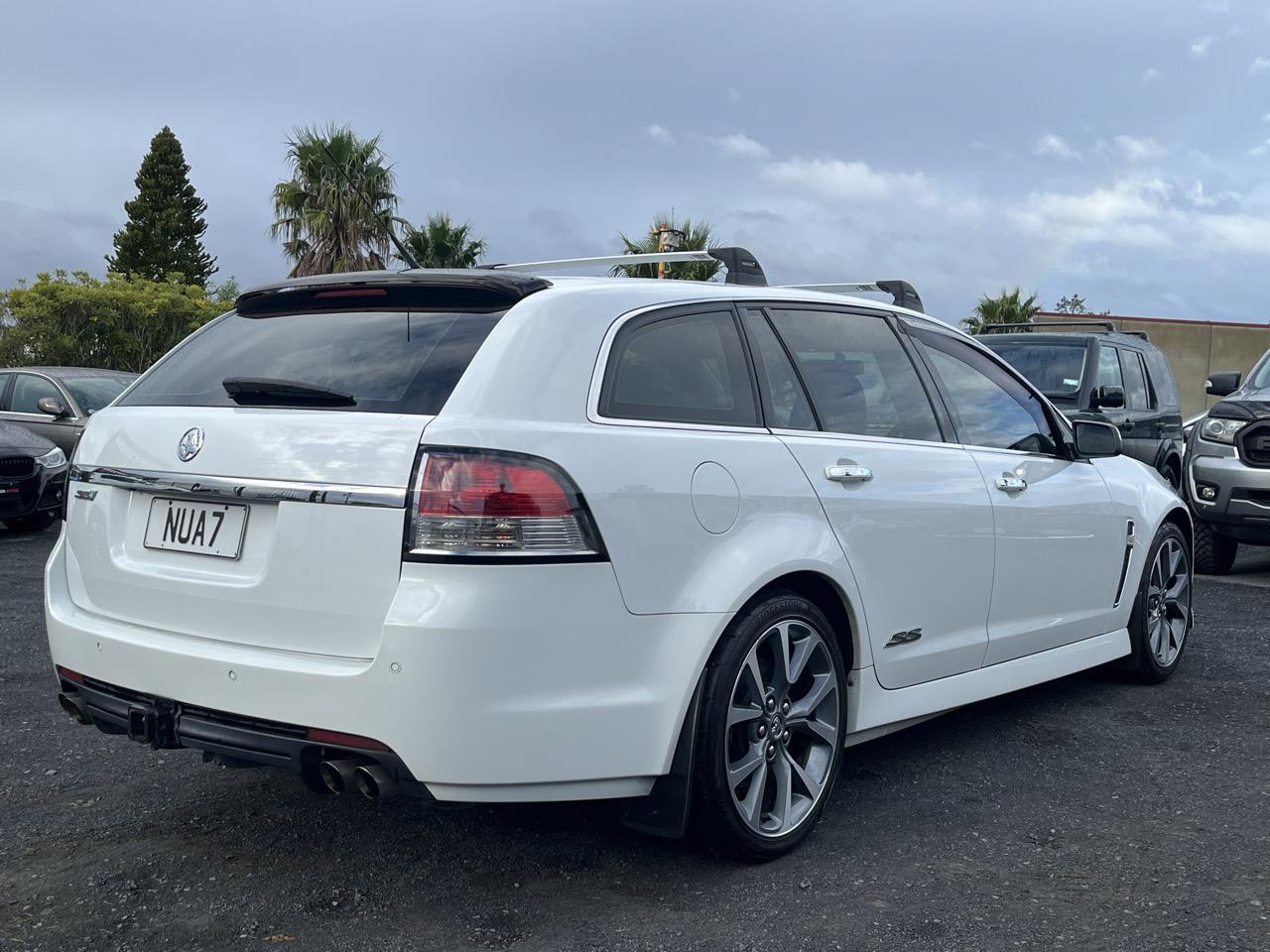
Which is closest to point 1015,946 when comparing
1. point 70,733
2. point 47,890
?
point 47,890

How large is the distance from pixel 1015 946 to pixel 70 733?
3449mm

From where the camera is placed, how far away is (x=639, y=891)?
3.34 meters

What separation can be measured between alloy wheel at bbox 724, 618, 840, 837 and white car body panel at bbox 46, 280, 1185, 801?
0.59 ft

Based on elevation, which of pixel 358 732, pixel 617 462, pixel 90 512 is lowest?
pixel 358 732

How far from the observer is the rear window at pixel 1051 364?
10312 mm

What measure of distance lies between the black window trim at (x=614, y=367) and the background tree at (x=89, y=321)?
24861 millimetres

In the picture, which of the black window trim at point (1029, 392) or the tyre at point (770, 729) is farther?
the black window trim at point (1029, 392)

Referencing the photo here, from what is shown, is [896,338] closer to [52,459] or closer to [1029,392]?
[1029,392]

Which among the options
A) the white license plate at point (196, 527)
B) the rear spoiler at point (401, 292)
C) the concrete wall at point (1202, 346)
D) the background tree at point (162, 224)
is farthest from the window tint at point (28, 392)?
the background tree at point (162, 224)

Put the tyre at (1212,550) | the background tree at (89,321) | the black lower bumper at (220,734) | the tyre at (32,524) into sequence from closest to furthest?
the black lower bumper at (220,734)
the tyre at (1212,550)
the tyre at (32,524)
the background tree at (89,321)

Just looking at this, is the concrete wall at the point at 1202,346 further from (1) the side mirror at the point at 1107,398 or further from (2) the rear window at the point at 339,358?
(2) the rear window at the point at 339,358

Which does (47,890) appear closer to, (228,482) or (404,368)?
(228,482)

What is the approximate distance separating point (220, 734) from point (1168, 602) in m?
4.43

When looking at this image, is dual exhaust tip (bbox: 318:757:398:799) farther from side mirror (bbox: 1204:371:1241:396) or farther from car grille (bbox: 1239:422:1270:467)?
side mirror (bbox: 1204:371:1241:396)
